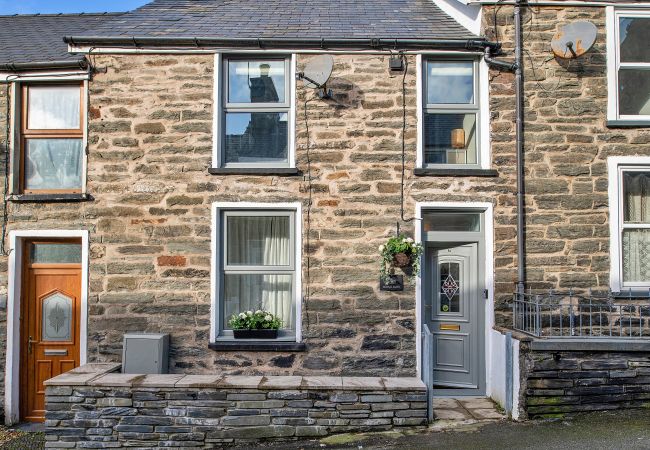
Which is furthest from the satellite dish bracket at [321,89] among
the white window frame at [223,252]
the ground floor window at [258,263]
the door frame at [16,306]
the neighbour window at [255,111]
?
the door frame at [16,306]

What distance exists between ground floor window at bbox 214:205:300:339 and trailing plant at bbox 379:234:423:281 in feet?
3.90

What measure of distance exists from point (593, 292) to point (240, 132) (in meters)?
5.02

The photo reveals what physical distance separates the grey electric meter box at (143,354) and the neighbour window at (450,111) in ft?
13.8

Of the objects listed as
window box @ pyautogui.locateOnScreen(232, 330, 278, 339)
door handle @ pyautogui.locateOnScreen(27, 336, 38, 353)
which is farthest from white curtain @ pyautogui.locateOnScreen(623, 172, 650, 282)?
door handle @ pyautogui.locateOnScreen(27, 336, 38, 353)

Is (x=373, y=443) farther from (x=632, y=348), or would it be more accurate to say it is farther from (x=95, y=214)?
(x=95, y=214)

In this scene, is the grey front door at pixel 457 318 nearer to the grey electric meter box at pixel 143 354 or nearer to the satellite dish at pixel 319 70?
the satellite dish at pixel 319 70

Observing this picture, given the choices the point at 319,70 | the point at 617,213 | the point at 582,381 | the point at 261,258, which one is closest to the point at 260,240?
the point at 261,258

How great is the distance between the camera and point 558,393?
676 centimetres

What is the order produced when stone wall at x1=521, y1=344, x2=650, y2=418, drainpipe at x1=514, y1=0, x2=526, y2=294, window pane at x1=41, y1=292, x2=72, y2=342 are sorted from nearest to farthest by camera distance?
stone wall at x1=521, y1=344, x2=650, y2=418, drainpipe at x1=514, y1=0, x2=526, y2=294, window pane at x1=41, y1=292, x2=72, y2=342

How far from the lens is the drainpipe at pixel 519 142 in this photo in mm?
7844

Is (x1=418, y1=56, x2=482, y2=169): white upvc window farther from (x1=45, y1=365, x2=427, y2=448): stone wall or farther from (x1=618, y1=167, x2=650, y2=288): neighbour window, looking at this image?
(x1=45, y1=365, x2=427, y2=448): stone wall

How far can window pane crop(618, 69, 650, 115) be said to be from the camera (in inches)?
322

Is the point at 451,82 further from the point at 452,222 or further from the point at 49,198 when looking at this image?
the point at 49,198

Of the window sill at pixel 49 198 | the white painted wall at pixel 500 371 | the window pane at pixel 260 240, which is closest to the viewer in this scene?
the white painted wall at pixel 500 371
